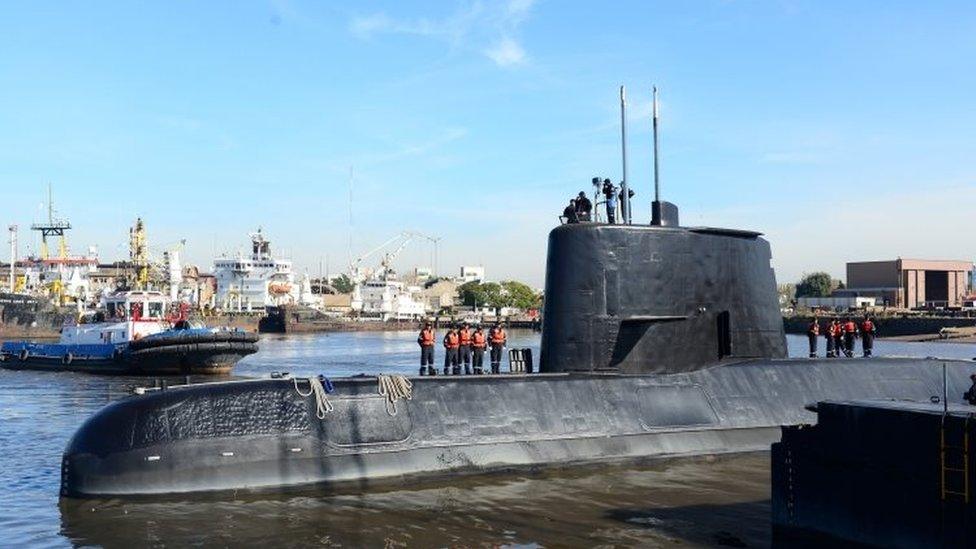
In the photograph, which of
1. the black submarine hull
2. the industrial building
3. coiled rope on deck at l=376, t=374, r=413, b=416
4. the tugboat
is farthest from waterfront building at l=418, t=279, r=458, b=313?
coiled rope on deck at l=376, t=374, r=413, b=416

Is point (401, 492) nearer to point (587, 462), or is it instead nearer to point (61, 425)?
point (587, 462)

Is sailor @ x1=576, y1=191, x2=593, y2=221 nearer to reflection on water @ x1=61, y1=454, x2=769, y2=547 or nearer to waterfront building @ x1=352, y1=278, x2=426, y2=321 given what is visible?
reflection on water @ x1=61, y1=454, x2=769, y2=547

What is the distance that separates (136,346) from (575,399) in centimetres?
2685

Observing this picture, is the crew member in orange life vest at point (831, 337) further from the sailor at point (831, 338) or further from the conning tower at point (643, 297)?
the conning tower at point (643, 297)

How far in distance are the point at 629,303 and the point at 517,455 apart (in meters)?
2.93

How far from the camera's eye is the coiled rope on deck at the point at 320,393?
12406 millimetres

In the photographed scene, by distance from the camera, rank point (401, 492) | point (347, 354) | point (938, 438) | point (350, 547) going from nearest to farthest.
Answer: point (938, 438)
point (350, 547)
point (401, 492)
point (347, 354)

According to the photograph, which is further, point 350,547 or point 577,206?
point 577,206

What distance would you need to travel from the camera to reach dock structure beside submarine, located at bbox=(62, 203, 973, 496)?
38.6ft

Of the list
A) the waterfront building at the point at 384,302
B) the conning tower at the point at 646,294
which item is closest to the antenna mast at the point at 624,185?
the conning tower at the point at 646,294

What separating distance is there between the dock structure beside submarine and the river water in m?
0.31

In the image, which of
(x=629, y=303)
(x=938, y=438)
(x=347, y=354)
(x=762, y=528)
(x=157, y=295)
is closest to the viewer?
(x=938, y=438)

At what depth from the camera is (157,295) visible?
145ft

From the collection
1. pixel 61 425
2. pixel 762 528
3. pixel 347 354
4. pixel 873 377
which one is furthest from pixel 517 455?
pixel 347 354
